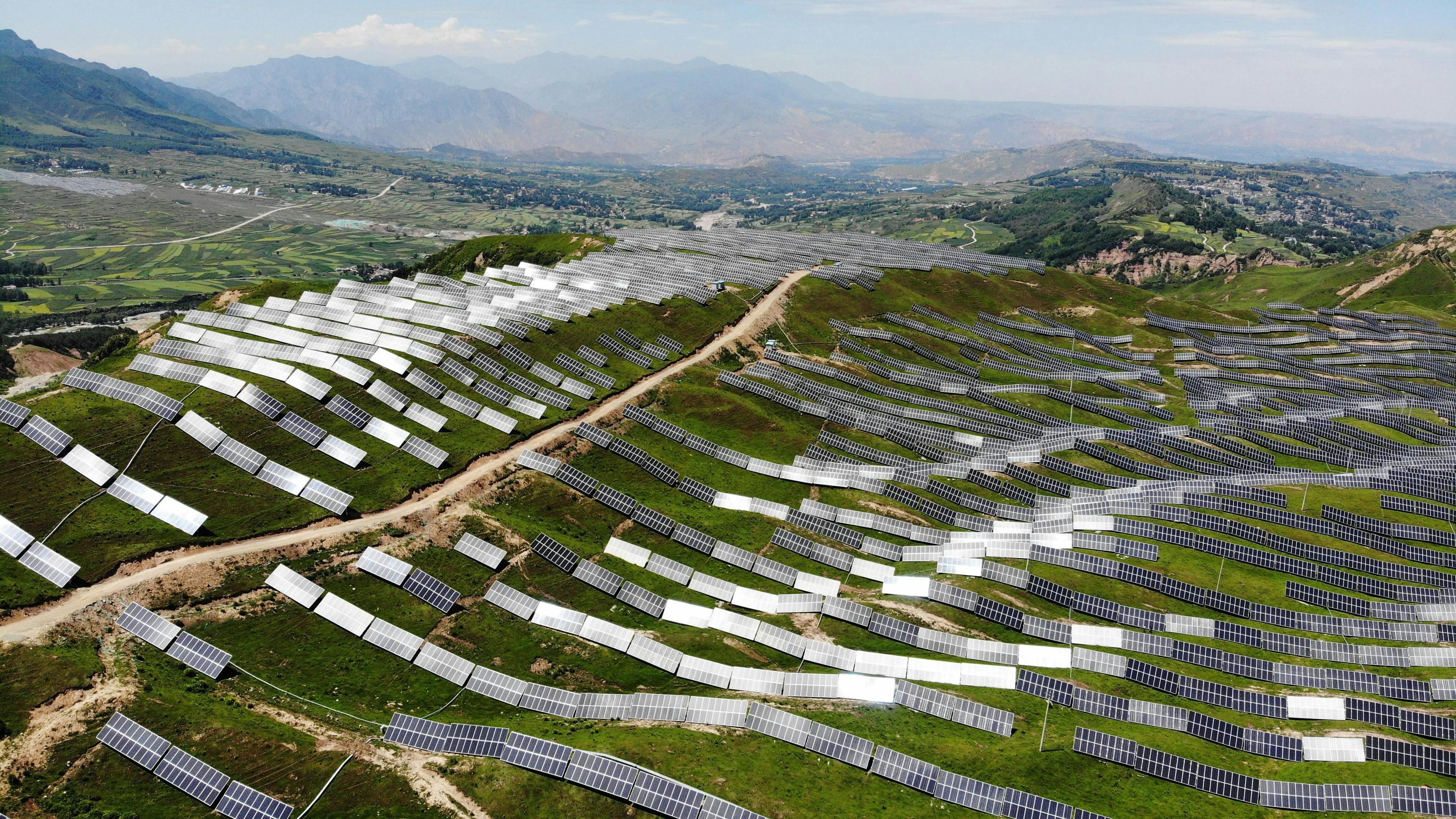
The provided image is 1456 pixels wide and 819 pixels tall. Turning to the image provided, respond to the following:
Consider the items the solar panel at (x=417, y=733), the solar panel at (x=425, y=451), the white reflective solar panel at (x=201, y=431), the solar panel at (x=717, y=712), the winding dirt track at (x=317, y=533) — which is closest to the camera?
the solar panel at (x=417, y=733)

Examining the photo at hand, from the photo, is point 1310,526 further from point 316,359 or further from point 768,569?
point 316,359

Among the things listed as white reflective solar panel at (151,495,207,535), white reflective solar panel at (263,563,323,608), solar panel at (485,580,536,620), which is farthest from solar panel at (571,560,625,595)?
white reflective solar panel at (151,495,207,535)

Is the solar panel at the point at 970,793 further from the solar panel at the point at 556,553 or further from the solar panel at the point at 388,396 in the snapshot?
the solar panel at the point at 388,396

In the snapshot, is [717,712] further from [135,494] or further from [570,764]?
[135,494]

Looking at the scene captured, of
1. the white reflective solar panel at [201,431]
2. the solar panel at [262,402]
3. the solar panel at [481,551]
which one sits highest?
the solar panel at [262,402]

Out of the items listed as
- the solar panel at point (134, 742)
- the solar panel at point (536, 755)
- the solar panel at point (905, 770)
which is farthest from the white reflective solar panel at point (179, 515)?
the solar panel at point (905, 770)

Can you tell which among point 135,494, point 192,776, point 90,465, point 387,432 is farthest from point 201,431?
point 192,776

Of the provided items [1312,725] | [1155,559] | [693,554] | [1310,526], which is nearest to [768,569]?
[693,554]
